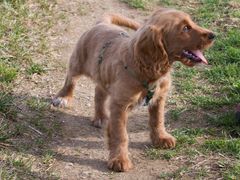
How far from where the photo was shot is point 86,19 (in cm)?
823

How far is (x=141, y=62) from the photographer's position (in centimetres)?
439

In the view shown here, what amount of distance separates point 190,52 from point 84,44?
4.90ft

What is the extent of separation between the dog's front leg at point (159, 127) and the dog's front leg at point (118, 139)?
45cm

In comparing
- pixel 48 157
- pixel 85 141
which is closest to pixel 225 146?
pixel 85 141

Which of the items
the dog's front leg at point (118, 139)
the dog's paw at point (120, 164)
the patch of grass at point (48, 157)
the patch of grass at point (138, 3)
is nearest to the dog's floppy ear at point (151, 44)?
the dog's front leg at point (118, 139)

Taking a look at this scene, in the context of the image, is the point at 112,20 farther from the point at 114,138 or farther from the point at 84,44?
the point at 114,138

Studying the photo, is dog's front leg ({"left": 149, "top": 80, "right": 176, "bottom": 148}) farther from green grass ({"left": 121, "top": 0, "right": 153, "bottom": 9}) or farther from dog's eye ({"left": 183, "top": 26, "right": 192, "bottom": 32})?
green grass ({"left": 121, "top": 0, "right": 153, "bottom": 9})

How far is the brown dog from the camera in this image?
14.3 feet

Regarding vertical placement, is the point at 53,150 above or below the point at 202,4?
below

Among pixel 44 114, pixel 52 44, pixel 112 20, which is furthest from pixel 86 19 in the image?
pixel 44 114

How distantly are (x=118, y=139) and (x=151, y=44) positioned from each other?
942 millimetres

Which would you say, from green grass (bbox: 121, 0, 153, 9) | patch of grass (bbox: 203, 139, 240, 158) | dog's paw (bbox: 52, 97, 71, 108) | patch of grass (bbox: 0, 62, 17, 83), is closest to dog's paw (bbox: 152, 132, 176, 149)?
patch of grass (bbox: 203, 139, 240, 158)

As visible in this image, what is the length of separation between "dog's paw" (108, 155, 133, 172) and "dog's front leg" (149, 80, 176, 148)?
489mm

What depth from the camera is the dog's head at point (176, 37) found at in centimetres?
432
